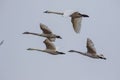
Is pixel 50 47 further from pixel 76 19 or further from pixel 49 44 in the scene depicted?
pixel 76 19

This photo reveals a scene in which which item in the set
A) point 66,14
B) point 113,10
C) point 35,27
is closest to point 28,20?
point 35,27

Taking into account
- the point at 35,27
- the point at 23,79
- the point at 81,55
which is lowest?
the point at 23,79

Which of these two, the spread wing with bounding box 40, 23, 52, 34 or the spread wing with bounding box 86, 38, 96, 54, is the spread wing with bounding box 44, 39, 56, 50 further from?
the spread wing with bounding box 86, 38, 96, 54

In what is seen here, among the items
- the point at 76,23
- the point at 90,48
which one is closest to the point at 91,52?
the point at 90,48

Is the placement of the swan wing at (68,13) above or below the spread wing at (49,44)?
above

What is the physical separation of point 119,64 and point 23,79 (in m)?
0.46

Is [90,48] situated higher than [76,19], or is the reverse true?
[76,19]

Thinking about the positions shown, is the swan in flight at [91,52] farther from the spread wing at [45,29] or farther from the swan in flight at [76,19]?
the spread wing at [45,29]

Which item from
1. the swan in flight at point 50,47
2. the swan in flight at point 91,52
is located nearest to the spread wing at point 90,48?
the swan in flight at point 91,52

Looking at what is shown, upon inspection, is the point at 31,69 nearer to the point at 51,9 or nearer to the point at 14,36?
the point at 14,36

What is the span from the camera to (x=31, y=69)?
1.97 m

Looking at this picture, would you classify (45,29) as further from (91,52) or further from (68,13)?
(91,52)

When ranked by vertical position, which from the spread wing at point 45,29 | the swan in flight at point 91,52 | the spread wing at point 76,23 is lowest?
the swan in flight at point 91,52

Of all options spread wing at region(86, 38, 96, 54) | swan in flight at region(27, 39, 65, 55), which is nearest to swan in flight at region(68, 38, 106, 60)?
spread wing at region(86, 38, 96, 54)
